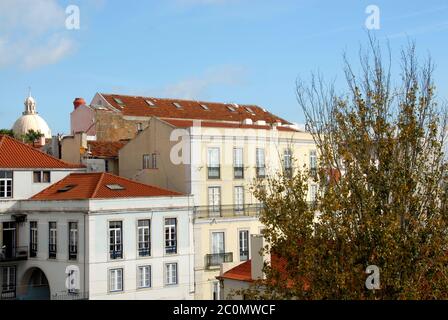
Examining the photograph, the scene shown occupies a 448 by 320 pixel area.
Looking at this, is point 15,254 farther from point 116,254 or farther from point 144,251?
point 144,251

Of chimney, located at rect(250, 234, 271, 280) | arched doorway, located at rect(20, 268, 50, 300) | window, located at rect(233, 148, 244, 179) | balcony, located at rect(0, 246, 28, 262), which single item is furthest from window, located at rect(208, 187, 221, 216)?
chimney, located at rect(250, 234, 271, 280)

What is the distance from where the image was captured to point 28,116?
130 meters

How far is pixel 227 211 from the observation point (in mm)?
43375

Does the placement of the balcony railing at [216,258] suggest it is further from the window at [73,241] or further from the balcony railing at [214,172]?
the window at [73,241]

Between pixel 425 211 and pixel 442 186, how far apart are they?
2.76 ft

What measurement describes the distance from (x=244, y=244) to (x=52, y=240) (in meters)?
12.1

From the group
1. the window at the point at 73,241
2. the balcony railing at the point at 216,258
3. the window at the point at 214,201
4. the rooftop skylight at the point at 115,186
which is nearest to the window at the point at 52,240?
the window at the point at 73,241

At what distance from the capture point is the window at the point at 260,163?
45.3 metres

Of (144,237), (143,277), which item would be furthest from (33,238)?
(143,277)

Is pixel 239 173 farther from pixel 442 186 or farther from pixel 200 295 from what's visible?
pixel 442 186

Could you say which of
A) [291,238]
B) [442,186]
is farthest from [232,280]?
[442,186]

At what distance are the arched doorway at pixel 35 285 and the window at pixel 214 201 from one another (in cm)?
1090

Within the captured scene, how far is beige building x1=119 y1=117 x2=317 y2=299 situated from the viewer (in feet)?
137

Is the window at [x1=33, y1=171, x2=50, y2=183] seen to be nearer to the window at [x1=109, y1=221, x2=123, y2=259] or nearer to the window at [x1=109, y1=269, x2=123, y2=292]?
the window at [x1=109, y1=221, x2=123, y2=259]
